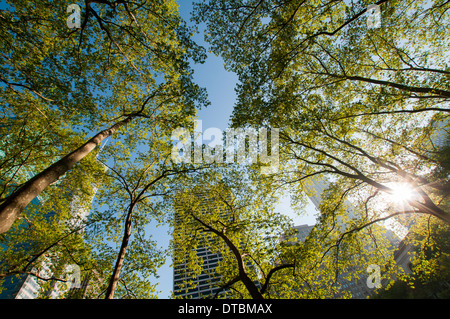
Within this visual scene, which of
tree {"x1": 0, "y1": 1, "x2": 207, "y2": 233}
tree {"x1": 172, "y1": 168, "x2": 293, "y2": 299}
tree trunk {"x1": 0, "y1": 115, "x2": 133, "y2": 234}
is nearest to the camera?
tree trunk {"x1": 0, "y1": 115, "x2": 133, "y2": 234}

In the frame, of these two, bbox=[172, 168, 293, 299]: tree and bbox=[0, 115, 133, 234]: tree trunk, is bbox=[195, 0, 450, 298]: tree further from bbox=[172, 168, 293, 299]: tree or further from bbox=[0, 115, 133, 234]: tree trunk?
bbox=[0, 115, 133, 234]: tree trunk

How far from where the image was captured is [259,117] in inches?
489

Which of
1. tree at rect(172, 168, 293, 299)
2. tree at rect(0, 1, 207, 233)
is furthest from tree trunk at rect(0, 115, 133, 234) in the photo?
tree at rect(172, 168, 293, 299)

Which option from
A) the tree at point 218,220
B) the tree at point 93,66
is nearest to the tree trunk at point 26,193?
the tree at point 93,66

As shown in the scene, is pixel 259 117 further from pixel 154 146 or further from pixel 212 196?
pixel 154 146

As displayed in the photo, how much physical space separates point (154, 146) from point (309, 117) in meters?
11.8

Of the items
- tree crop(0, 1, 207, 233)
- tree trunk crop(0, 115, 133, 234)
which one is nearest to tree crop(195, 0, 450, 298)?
tree crop(0, 1, 207, 233)

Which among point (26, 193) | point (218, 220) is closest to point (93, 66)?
point (26, 193)

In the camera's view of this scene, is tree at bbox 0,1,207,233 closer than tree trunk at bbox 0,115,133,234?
No

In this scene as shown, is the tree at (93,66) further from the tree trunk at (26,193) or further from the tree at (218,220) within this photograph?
the tree at (218,220)

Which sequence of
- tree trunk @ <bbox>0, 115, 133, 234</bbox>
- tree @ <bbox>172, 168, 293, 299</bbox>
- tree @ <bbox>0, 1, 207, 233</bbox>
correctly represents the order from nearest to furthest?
tree trunk @ <bbox>0, 115, 133, 234</bbox>
tree @ <bbox>0, 1, 207, 233</bbox>
tree @ <bbox>172, 168, 293, 299</bbox>

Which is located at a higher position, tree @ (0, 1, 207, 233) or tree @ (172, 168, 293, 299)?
tree @ (0, 1, 207, 233)

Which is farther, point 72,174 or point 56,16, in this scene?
point 72,174
